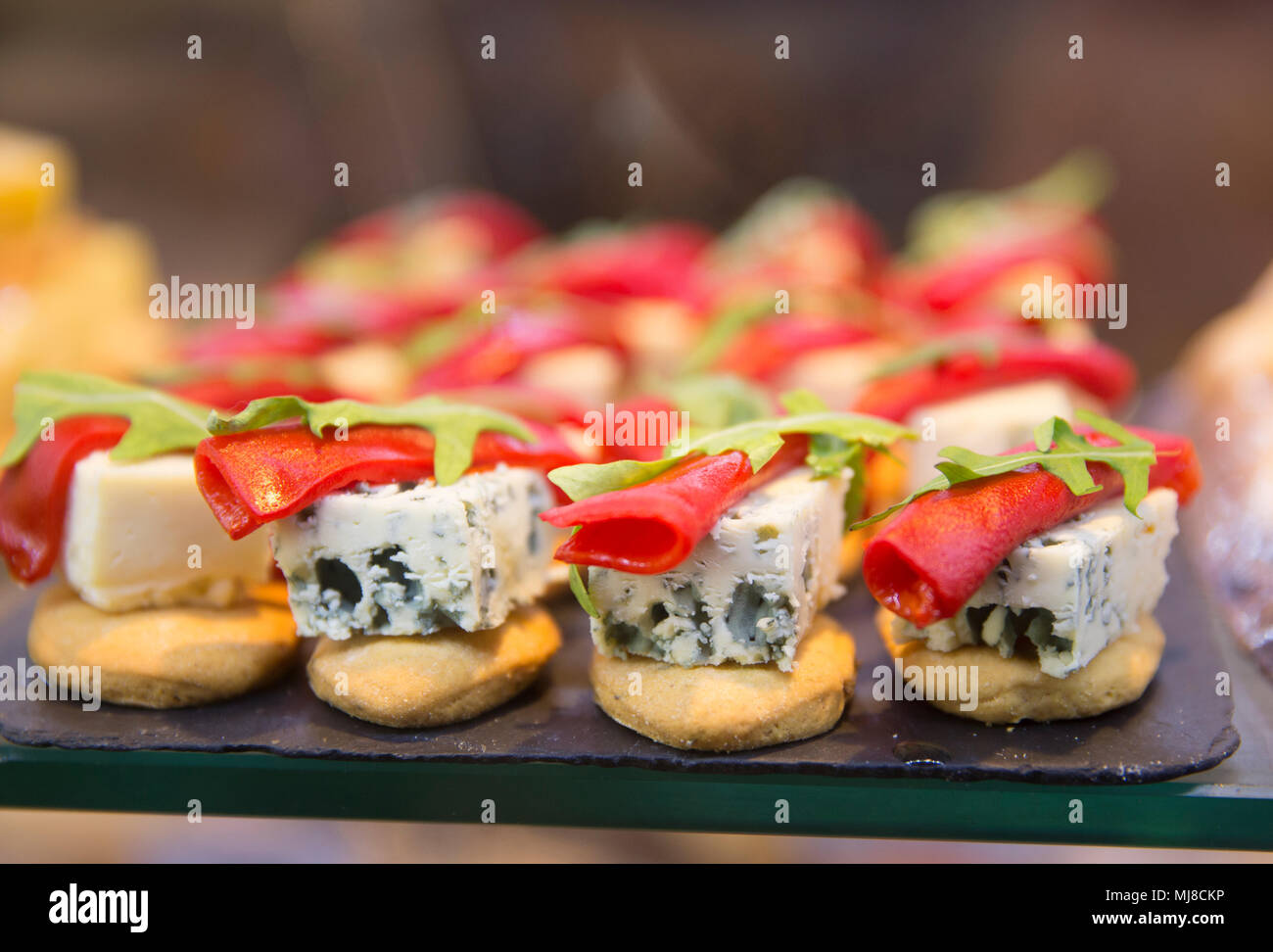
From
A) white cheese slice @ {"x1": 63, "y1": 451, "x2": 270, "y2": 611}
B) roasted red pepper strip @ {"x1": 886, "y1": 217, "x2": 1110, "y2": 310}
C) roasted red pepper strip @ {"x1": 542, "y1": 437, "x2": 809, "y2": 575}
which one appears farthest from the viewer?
roasted red pepper strip @ {"x1": 886, "y1": 217, "x2": 1110, "y2": 310}

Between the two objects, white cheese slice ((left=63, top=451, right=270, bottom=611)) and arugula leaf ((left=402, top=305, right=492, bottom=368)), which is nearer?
white cheese slice ((left=63, top=451, right=270, bottom=611))

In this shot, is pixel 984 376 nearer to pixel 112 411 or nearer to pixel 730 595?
pixel 730 595

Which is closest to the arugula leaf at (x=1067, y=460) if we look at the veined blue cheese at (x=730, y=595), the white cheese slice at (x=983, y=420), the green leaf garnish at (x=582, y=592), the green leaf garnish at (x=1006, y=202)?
the veined blue cheese at (x=730, y=595)

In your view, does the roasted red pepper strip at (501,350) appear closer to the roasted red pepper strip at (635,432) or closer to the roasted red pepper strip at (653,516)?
the roasted red pepper strip at (635,432)

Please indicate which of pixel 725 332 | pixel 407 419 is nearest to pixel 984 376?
pixel 725 332

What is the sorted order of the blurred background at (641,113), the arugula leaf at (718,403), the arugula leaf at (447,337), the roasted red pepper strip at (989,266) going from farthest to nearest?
1. the blurred background at (641,113)
2. the roasted red pepper strip at (989,266)
3. the arugula leaf at (447,337)
4. the arugula leaf at (718,403)

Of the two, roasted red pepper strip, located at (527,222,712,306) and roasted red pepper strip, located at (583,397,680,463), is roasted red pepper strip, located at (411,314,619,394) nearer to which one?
roasted red pepper strip, located at (583,397,680,463)

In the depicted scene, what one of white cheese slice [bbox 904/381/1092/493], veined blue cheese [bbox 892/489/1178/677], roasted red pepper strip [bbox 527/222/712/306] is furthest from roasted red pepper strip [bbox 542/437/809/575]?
roasted red pepper strip [bbox 527/222/712/306]
